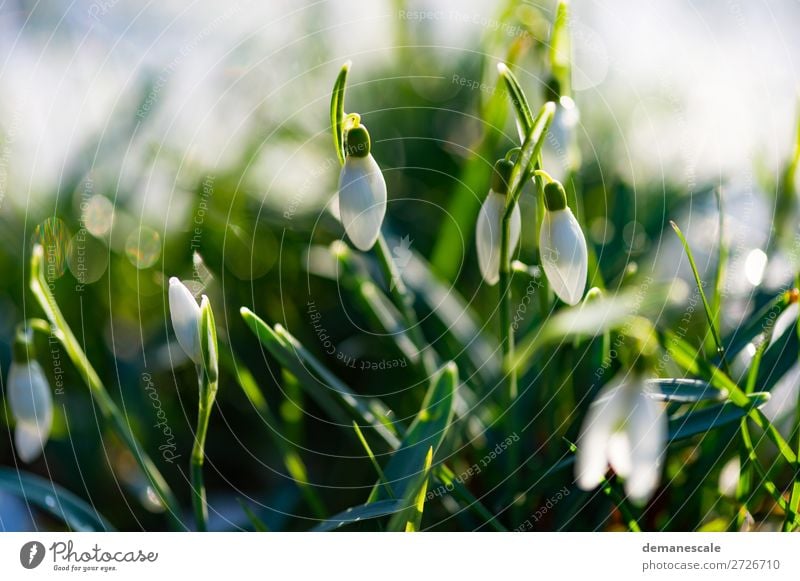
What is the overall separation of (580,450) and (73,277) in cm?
55

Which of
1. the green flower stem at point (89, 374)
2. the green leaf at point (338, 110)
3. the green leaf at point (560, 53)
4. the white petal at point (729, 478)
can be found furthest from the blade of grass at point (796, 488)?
the green flower stem at point (89, 374)

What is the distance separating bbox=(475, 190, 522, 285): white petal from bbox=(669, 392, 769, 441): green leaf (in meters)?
0.17

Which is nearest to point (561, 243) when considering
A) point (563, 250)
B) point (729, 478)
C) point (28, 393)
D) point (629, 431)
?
point (563, 250)

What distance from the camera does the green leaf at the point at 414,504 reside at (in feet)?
1.48

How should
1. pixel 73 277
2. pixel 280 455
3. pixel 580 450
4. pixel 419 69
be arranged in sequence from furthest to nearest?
pixel 419 69, pixel 73 277, pixel 280 455, pixel 580 450

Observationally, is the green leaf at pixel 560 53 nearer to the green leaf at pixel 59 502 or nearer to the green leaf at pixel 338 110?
the green leaf at pixel 338 110

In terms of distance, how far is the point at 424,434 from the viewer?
0.47 meters

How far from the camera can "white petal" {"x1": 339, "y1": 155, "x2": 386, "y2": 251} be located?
1.57 feet

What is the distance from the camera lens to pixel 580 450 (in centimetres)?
50

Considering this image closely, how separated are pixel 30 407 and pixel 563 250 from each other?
1.40 feet

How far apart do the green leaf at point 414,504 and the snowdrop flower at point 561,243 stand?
0.15 m
